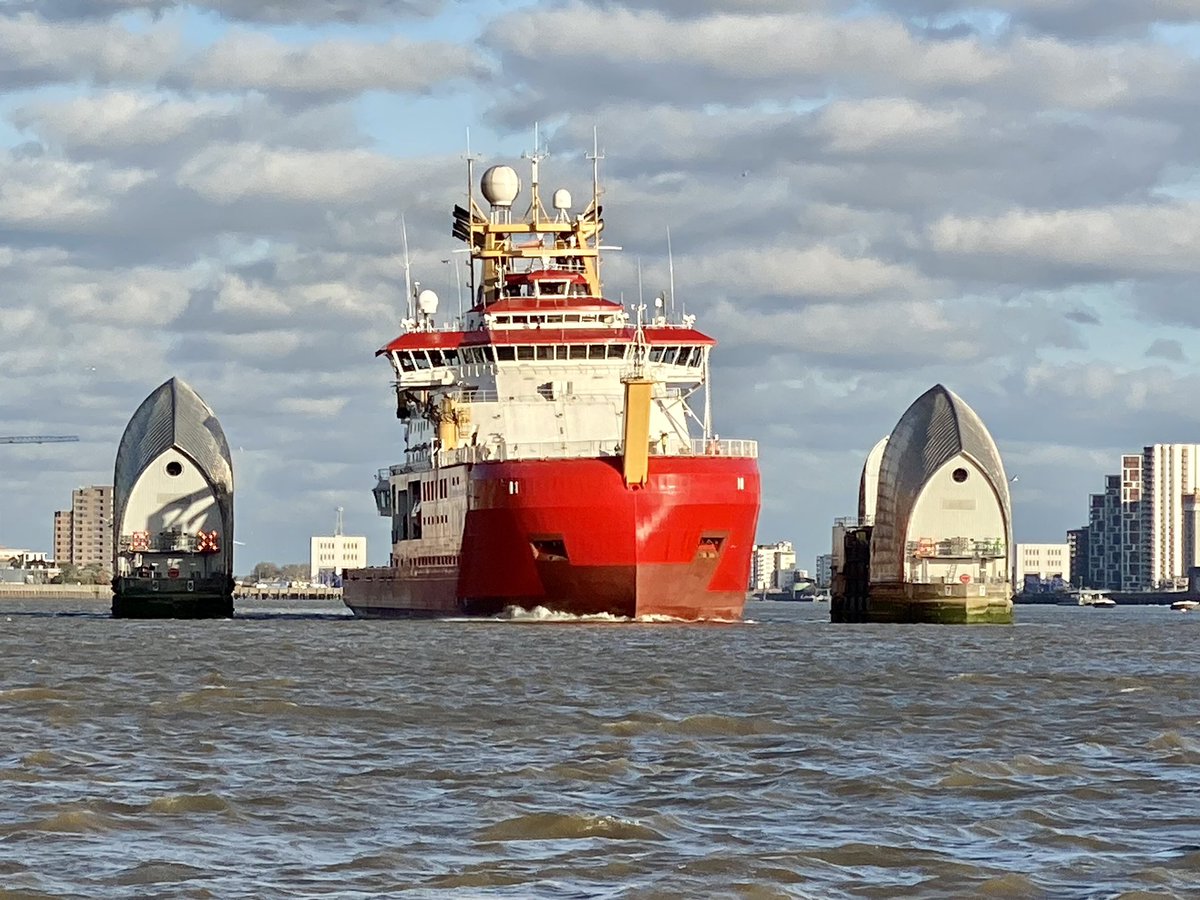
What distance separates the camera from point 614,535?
64.6m

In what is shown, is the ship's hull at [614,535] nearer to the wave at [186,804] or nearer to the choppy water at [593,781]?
the choppy water at [593,781]

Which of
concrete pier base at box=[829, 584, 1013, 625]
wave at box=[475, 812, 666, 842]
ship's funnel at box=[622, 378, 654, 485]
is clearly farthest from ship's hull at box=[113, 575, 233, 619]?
wave at box=[475, 812, 666, 842]

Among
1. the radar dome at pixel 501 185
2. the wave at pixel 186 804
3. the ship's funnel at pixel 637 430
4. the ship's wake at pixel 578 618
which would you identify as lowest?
the wave at pixel 186 804

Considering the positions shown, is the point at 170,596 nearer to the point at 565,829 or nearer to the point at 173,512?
the point at 173,512

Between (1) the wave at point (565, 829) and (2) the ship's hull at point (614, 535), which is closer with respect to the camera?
(1) the wave at point (565, 829)

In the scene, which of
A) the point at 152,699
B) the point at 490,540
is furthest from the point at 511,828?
the point at 490,540

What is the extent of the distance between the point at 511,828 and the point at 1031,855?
187 inches

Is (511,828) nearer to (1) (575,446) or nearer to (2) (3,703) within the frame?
(2) (3,703)

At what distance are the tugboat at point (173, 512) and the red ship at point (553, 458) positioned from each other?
23.3ft

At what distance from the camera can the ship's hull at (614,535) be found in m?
64.7

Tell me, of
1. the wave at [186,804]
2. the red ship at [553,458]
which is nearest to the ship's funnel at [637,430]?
the red ship at [553,458]

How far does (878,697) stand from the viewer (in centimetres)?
3769

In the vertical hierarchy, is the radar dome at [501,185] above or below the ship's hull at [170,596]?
above

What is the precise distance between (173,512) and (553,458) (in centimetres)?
2038
